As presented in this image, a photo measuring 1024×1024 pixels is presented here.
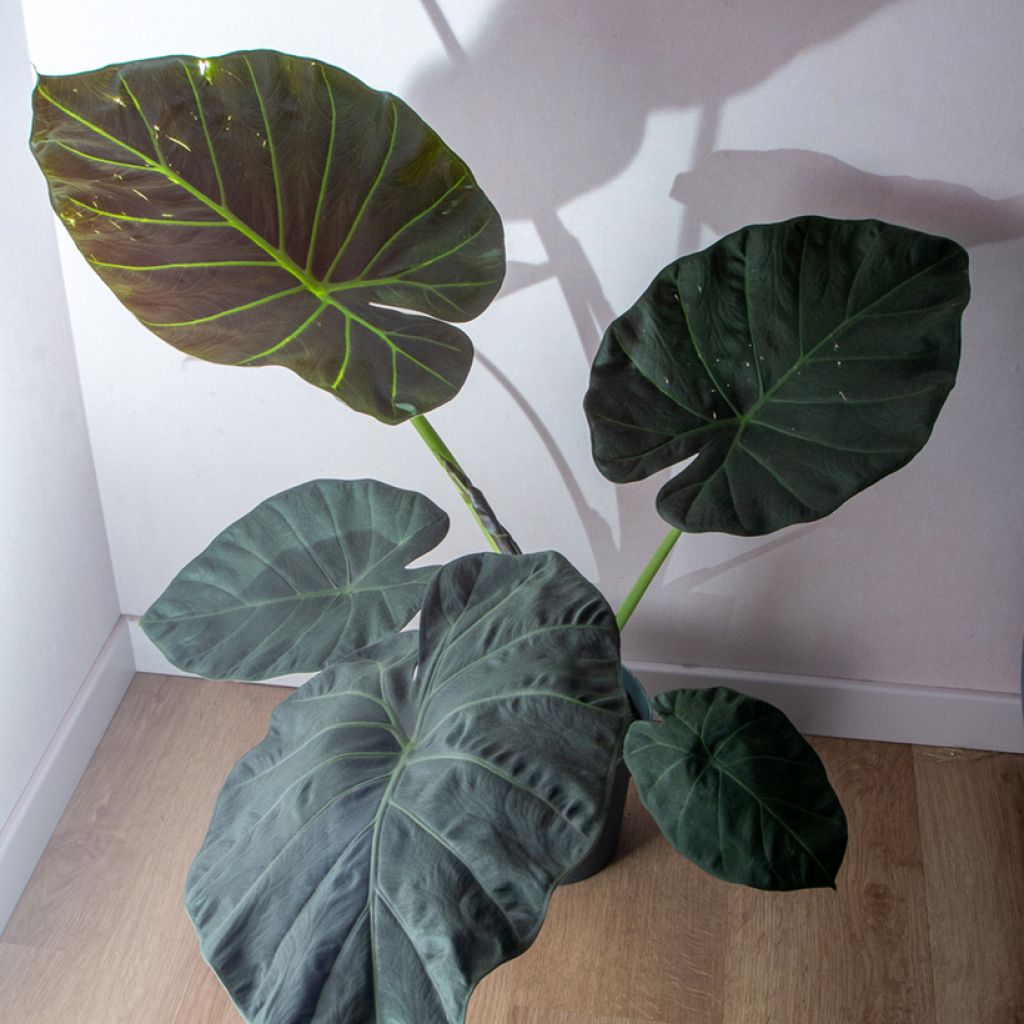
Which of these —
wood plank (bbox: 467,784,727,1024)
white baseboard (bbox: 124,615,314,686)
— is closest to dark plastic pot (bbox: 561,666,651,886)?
wood plank (bbox: 467,784,727,1024)

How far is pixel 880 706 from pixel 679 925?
0.45 meters

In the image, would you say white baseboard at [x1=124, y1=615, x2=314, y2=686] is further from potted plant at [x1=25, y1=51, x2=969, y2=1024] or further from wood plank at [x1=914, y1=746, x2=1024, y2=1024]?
wood plank at [x1=914, y1=746, x2=1024, y2=1024]

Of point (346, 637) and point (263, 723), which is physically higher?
point (346, 637)

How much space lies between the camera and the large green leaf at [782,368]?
1.17 meters

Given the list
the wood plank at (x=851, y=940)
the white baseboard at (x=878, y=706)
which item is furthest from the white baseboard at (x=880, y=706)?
the wood plank at (x=851, y=940)

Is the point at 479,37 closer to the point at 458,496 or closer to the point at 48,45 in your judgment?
the point at 48,45

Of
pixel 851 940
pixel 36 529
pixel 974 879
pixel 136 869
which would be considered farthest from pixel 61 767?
pixel 974 879

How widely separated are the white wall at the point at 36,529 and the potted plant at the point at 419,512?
327mm

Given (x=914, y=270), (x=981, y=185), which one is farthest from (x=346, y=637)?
(x=981, y=185)

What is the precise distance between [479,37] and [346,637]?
26.0 inches

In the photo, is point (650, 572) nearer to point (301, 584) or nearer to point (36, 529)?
point (301, 584)

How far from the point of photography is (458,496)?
167cm

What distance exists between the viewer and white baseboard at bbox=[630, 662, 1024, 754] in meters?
1.75

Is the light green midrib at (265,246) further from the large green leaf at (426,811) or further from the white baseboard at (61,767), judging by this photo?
the white baseboard at (61,767)
